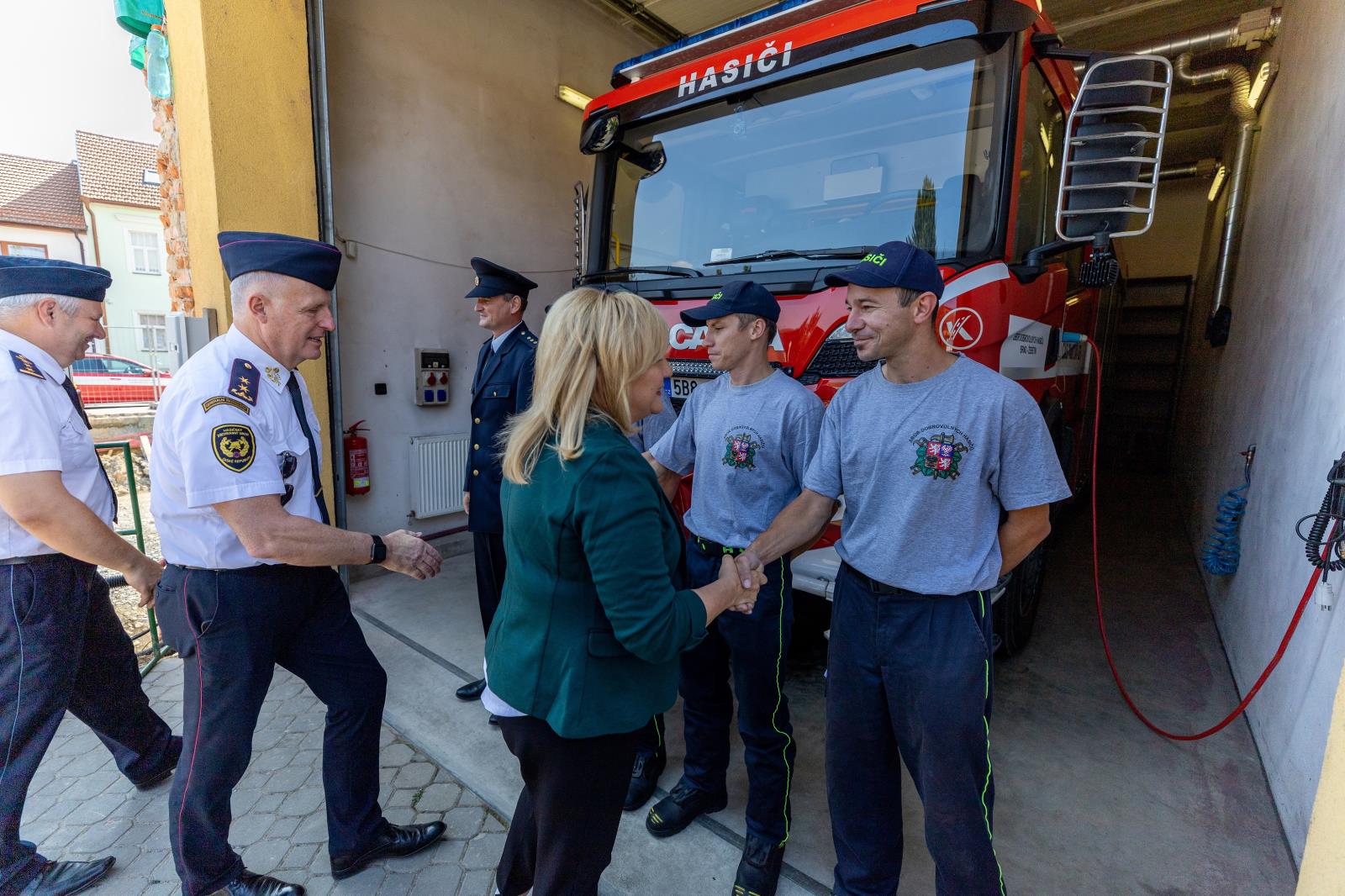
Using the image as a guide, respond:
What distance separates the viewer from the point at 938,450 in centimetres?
156

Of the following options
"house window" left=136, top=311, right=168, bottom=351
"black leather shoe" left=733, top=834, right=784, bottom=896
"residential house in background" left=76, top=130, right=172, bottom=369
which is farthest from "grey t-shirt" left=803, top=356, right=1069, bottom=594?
"residential house in background" left=76, top=130, right=172, bottom=369

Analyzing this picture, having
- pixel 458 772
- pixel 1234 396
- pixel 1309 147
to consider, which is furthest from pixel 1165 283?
pixel 458 772

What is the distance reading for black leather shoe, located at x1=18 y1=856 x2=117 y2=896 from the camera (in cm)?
191

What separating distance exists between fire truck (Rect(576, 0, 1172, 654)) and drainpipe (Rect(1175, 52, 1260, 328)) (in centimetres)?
356

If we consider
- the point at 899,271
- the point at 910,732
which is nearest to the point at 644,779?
the point at 910,732

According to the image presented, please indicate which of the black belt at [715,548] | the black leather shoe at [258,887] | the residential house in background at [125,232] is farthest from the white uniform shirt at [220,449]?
the residential house in background at [125,232]

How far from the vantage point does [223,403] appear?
1.56 metres

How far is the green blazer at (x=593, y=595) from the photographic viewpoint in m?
1.19

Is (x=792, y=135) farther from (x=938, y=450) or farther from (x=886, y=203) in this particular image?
(x=938, y=450)

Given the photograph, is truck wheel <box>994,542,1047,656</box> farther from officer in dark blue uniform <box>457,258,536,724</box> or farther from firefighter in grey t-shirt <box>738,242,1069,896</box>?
officer in dark blue uniform <box>457,258,536,724</box>

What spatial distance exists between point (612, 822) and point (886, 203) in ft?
7.82

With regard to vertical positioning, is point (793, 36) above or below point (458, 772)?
above

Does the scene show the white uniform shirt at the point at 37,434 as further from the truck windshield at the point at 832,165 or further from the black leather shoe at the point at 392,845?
the truck windshield at the point at 832,165

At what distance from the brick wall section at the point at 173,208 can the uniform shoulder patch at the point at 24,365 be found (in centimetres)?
212
